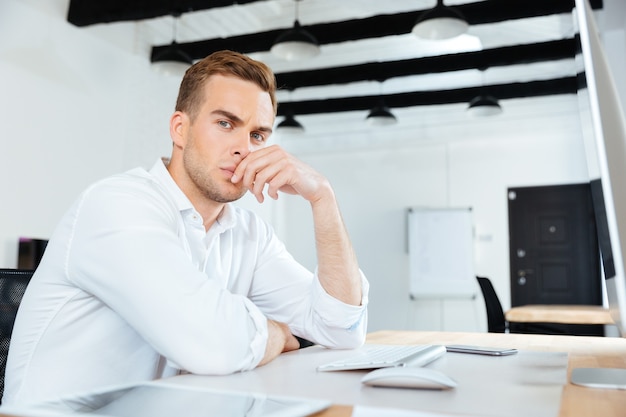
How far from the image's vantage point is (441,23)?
427cm

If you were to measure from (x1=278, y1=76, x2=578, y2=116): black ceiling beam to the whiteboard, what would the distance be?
5.60ft

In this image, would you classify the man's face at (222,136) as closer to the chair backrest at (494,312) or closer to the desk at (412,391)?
the desk at (412,391)

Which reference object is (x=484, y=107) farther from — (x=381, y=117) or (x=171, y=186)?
(x=171, y=186)

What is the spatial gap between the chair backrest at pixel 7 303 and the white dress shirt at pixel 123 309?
0.71ft

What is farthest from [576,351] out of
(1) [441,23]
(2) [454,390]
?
(1) [441,23]

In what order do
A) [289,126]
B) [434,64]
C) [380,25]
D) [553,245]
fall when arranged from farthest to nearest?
[553,245] < [289,126] < [434,64] < [380,25]

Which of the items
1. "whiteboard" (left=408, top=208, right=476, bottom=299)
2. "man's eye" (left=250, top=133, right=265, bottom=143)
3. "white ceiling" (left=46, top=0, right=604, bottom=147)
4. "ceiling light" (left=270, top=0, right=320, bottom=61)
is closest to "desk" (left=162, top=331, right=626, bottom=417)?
"man's eye" (left=250, top=133, right=265, bottom=143)

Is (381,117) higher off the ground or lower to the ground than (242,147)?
higher

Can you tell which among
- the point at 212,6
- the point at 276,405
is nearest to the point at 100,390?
the point at 276,405

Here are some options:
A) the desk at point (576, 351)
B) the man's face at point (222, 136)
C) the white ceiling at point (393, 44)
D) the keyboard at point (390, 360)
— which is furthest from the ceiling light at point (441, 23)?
the keyboard at point (390, 360)

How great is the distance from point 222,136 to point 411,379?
2.67 ft

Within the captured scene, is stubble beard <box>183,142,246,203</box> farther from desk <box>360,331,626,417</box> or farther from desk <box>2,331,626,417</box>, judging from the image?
desk <box>360,331,626,417</box>

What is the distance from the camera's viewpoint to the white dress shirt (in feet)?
3.25

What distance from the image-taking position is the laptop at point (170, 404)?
0.68 metres
